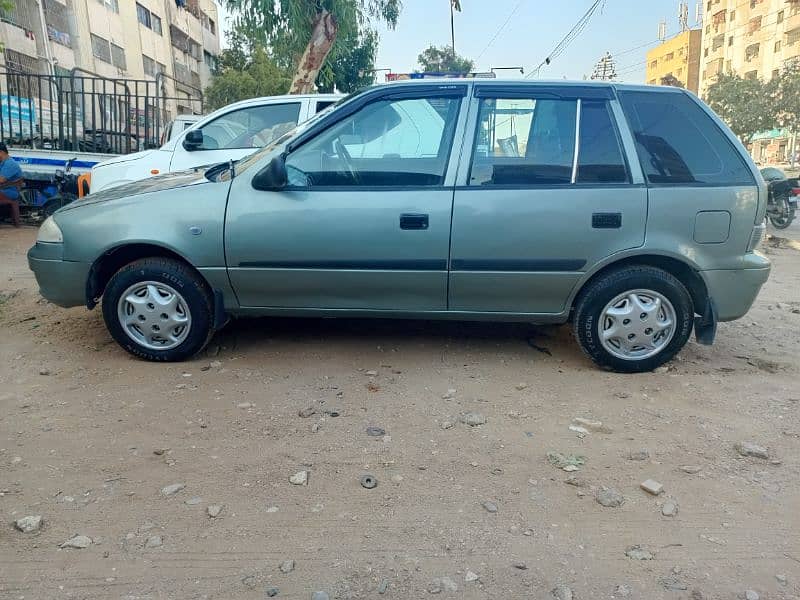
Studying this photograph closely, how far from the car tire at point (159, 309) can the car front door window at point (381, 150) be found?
0.95m

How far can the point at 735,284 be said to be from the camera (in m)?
3.86

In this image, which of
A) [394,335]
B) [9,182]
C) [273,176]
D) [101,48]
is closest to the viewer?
[273,176]

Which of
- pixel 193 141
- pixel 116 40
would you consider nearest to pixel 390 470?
pixel 193 141

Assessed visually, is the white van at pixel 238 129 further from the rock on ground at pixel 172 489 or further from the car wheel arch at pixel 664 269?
the rock on ground at pixel 172 489

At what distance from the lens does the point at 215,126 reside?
702 centimetres

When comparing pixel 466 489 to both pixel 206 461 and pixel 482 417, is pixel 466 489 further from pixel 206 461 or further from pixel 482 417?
pixel 206 461

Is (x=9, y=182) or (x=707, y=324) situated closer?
(x=707, y=324)

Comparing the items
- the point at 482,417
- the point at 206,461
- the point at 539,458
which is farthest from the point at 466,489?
the point at 206,461

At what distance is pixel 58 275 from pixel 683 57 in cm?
8349

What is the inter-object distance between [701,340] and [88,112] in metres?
11.1

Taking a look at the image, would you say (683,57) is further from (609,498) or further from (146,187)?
(609,498)

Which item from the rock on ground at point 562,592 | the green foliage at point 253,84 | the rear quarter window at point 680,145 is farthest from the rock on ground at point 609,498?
the green foliage at point 253,84

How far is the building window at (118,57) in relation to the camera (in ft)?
101

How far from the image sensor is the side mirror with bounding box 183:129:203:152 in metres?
6.60
